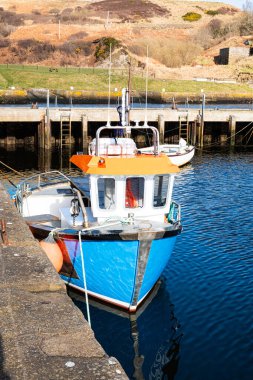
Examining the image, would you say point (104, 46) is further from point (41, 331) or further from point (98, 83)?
point (41, 331)

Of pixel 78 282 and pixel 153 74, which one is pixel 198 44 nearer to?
pixel 153 74

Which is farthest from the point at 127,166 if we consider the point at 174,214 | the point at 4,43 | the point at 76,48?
the point at 4,43

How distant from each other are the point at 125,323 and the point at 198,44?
12824cm

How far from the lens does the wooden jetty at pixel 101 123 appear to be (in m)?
45.8

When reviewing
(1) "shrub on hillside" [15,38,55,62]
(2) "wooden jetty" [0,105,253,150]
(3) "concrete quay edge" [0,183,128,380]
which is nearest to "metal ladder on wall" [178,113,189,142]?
(2) "wooden jetty" [0,105,253,150]

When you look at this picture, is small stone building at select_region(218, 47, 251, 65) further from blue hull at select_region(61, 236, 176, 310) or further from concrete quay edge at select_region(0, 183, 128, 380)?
concrete quay edge at select_region(0, 183, 128, 380)

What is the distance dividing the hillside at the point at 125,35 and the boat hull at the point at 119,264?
252 ft

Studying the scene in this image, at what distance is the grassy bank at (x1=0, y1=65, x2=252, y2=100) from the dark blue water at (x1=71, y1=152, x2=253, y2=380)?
65804mm

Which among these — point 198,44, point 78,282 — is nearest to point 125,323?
point 78,282

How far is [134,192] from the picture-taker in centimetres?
1683

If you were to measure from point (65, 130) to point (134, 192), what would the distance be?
1361 inches

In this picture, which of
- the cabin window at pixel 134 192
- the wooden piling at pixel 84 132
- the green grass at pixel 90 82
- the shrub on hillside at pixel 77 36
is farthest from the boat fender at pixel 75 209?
the shrub on hillside at pixel 77 36

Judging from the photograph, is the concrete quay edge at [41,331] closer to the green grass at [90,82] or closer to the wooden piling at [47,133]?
the wooden piling at [47,133]

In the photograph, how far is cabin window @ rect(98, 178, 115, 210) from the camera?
54.4 ft
